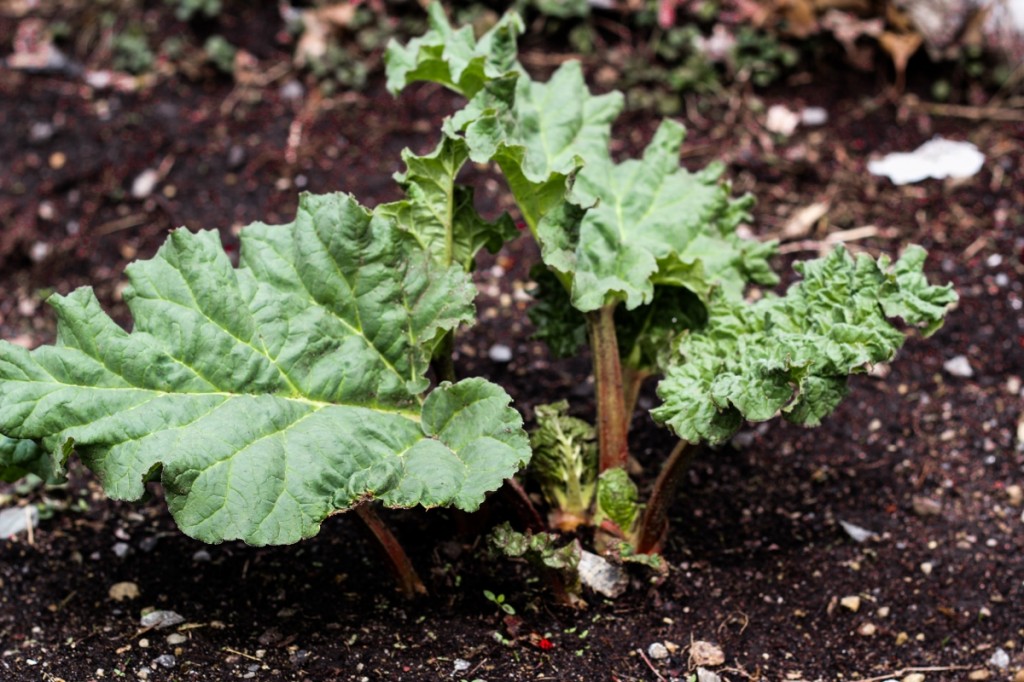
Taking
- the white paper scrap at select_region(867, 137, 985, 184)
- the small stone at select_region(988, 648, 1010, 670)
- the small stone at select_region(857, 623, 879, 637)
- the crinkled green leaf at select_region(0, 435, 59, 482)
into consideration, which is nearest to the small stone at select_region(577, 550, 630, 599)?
the small stone at select_region(857, 623, 879, 637)

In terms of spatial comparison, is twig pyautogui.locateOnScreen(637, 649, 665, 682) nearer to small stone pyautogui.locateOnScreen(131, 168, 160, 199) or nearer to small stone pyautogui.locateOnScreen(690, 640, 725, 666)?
small stone pyautogui.locateOnScreen(690, 640, 725, 666)

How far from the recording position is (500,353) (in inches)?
140

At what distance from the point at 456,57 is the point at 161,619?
1438 mm

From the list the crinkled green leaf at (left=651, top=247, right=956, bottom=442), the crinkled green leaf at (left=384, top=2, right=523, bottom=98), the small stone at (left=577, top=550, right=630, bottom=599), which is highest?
the crinkled green leaf at (left=384, top=2, right=523, bottom=98)

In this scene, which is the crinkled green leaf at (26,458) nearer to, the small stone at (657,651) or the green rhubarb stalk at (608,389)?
the green rhubarb stalk at (608,389)

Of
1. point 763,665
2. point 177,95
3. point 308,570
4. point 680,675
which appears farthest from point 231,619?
point 177,95


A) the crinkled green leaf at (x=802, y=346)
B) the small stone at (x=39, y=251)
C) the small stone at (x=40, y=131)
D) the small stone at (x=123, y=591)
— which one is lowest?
the small stone at (x=123, y=591)

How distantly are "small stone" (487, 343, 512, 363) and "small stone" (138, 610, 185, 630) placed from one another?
4.04 feet

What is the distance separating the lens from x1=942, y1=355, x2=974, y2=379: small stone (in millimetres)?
3479

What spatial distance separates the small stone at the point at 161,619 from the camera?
266 centimetres

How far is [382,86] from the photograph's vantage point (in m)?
4.62

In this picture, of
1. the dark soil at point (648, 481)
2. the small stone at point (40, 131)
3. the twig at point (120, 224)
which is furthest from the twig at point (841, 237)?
the small stone at point (40, 131)

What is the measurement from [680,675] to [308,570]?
3.00 ft

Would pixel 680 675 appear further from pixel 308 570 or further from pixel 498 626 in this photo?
pixel 308 570
